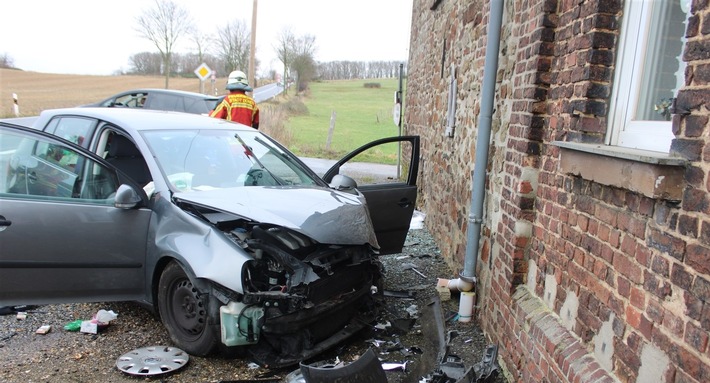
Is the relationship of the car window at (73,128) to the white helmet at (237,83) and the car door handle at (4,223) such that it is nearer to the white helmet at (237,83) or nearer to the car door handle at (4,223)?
the car door handle at (4,223)

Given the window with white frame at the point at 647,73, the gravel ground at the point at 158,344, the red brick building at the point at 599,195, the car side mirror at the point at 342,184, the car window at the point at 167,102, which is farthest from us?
the car window at the point at 167,102

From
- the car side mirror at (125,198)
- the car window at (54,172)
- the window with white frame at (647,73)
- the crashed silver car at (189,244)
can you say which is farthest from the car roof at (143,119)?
the window with white frame at (647,73)

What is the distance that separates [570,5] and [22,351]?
429cm

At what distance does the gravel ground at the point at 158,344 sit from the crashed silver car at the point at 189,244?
0.16 metres

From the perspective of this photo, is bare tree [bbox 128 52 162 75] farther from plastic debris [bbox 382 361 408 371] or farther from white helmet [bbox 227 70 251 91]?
plastic debris [bbox 382 361 408 371]

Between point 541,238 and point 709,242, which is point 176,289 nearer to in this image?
point 541,238

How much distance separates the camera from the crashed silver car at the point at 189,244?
3219 mm

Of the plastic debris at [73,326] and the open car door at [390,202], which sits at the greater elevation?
the open car door at [390,202]

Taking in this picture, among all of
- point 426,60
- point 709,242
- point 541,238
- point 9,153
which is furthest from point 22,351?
point 426,60

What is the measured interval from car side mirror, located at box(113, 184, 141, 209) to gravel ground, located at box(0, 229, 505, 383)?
104cm

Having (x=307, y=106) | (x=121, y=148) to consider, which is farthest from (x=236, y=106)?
(x=307, y=106)

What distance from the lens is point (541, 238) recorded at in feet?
9.83

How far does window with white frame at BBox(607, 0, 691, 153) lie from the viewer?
6.75ft

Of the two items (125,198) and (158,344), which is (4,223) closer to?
(125,198)
